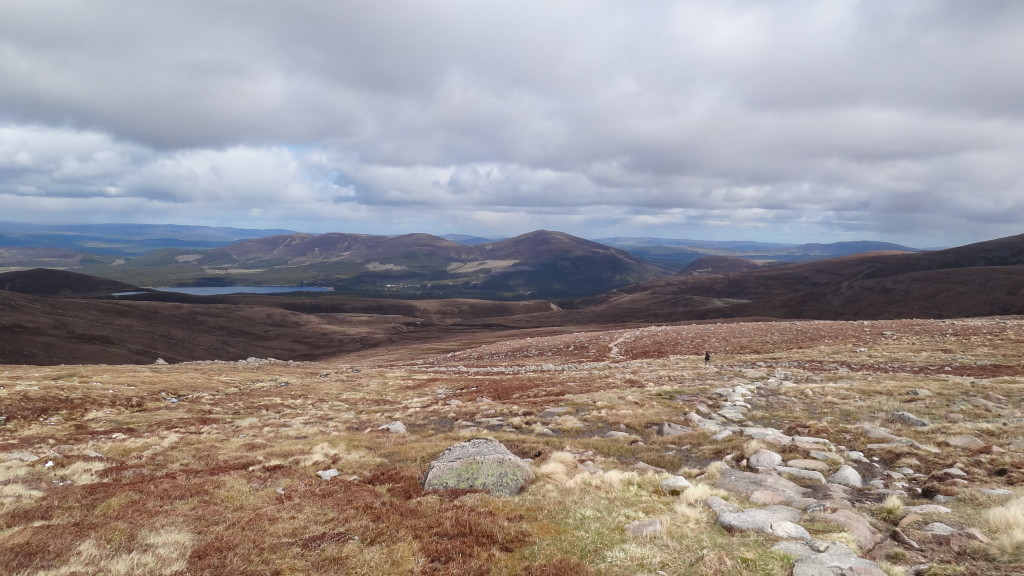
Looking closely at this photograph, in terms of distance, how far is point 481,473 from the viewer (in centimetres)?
1515

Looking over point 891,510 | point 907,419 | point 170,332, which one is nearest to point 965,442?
point 907,419

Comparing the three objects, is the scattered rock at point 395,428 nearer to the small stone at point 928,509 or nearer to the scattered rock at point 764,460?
the scattered rock at point 764,460

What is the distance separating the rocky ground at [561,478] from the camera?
988 cm

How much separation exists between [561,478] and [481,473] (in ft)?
8.81

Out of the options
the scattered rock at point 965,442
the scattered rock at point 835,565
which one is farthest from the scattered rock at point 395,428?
the scattered rock at point 965,442

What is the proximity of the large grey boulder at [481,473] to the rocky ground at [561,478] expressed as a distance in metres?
0.62

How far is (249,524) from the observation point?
12.5 metres

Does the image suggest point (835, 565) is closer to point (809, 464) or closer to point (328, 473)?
point (809, 464)

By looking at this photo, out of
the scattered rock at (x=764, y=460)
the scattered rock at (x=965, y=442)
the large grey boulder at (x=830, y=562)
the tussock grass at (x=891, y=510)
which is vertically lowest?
the scattered rock at (x=764, y=460)

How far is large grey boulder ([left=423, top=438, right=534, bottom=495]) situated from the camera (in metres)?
14.6

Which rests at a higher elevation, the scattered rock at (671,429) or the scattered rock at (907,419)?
the scattered rock at (907,419)

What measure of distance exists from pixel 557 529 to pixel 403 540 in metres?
3.82

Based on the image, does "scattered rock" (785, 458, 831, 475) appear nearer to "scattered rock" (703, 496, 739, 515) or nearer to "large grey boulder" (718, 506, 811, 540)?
"large grey boulder" (718, 506, 811, 540)

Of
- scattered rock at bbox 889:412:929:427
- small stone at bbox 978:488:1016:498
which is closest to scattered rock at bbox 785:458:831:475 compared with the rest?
small stone at bbox 978:488:1016:498
